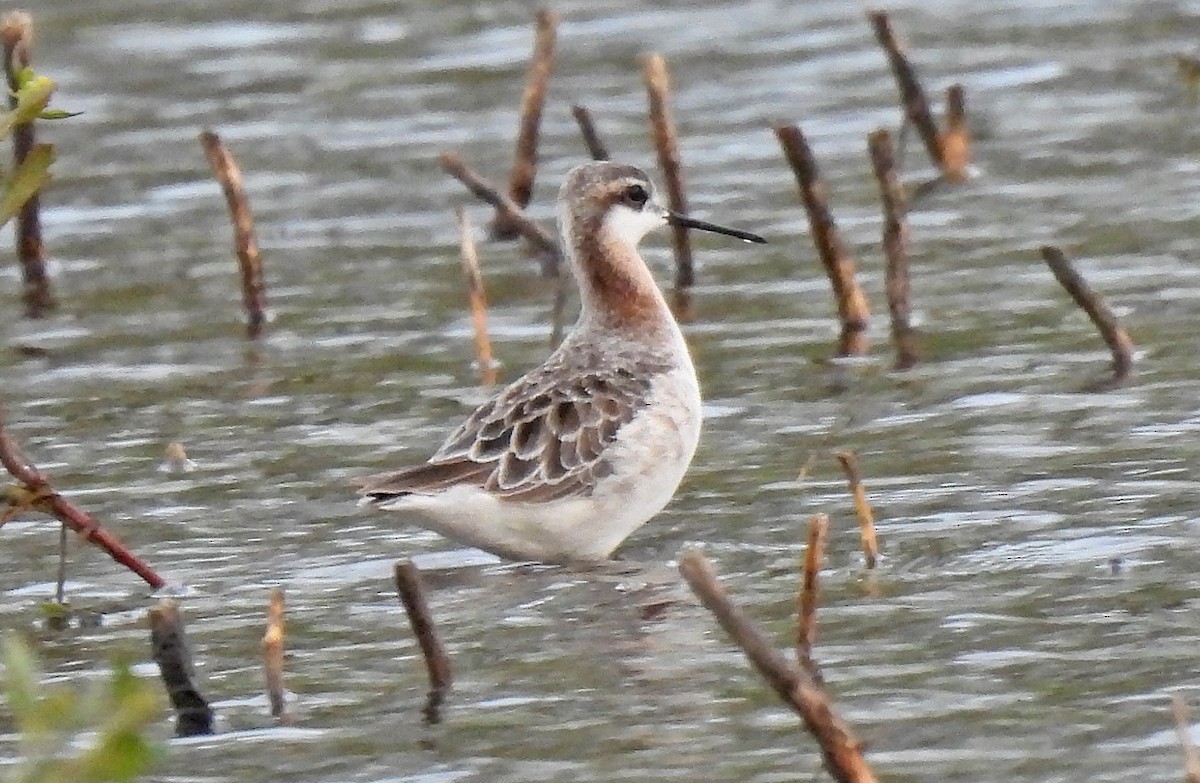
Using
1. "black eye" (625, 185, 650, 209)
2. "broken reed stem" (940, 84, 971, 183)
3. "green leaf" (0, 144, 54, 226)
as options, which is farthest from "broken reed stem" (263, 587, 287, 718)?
"broken reed stem" (940, 84, 971, 183)

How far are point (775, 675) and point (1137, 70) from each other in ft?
40.9

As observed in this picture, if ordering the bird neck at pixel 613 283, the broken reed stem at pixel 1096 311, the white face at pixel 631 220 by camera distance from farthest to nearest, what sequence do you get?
the broken reed stem at pixel 1096 311 → the white face at pixel 631 220 → the bird neck at pixel 613 283

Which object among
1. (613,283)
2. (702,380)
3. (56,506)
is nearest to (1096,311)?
(702,380)

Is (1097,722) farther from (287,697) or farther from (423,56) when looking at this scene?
(423,56)

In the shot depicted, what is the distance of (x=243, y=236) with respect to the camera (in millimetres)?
13711

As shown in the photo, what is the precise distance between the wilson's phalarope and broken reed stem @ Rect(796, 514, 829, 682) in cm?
162

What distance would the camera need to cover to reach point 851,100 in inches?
704

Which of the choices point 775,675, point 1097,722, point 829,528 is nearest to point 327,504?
point 829,528

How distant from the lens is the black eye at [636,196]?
38.0 feet

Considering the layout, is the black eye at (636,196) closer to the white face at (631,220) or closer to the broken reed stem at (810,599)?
the white face at (631,220)

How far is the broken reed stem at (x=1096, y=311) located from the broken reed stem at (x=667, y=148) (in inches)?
99.3

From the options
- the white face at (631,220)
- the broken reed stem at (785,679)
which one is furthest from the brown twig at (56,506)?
the broken reed stem at (785,679)

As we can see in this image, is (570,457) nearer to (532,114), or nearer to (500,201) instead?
(500,201)

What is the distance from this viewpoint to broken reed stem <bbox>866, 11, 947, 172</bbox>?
→ 51.0 feet
